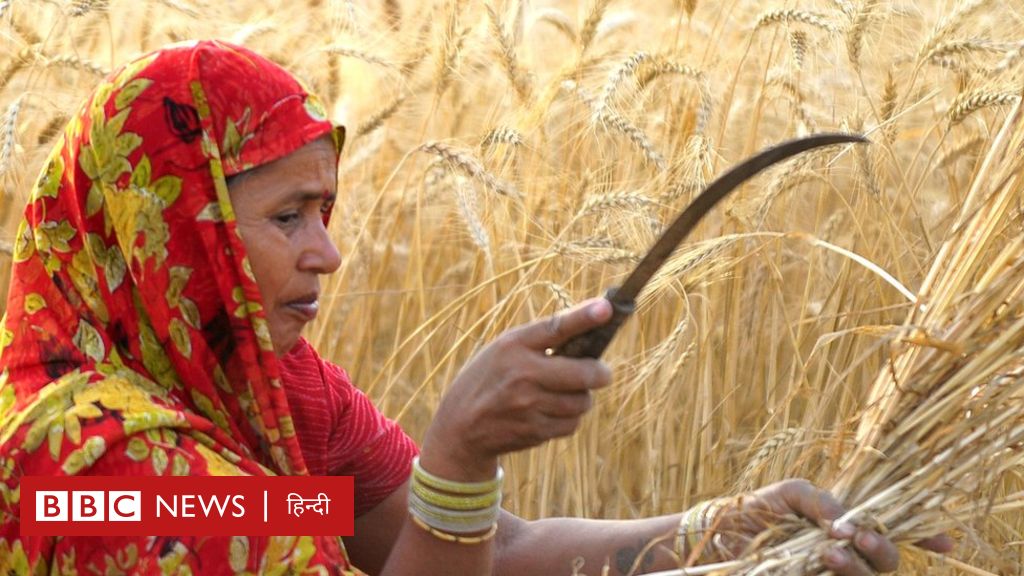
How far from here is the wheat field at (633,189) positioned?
285 centimetres

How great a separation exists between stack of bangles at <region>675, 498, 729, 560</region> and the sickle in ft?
Result: 1.39

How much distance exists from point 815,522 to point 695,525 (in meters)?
0.24

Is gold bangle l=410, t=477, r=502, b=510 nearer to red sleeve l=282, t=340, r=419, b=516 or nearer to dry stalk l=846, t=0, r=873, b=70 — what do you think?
red sleeve l=282, t=340, r=419, b=516

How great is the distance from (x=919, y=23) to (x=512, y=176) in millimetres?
1125

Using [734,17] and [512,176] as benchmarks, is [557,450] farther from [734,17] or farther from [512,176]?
[734,17]

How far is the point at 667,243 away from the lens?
4.97 feet

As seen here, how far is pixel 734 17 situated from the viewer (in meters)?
3.60

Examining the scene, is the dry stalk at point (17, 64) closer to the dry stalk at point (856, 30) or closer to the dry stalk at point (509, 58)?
the dry stalk at point (509, 58)

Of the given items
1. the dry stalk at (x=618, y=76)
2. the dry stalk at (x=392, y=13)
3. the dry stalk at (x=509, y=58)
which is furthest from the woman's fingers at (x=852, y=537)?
the dry stalk at (x=392, y=13)

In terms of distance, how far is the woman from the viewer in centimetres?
176

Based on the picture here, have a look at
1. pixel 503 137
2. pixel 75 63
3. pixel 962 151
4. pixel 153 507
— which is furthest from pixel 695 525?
pixel 75 63

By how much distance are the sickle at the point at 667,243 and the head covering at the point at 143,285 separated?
0.47 metres

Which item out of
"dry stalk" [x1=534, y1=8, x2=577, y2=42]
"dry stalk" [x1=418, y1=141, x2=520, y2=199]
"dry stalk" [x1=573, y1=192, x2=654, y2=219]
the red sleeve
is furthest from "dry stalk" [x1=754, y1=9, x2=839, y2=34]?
the red sleeve

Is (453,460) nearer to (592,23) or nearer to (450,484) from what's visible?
(450,484)
